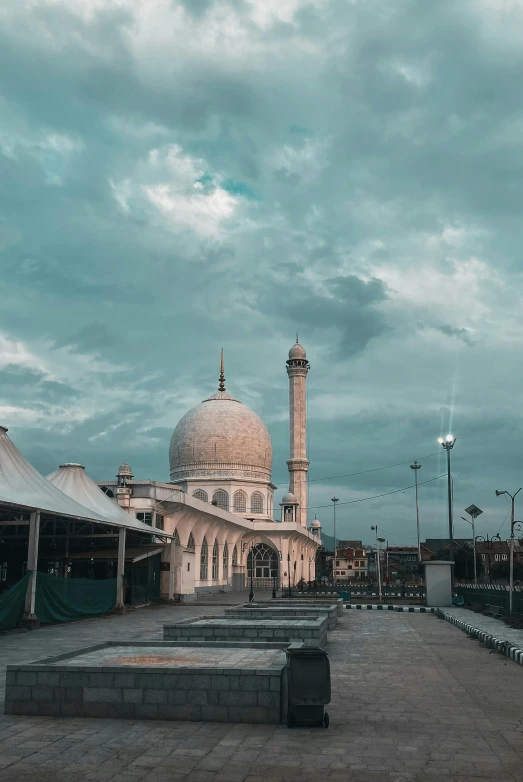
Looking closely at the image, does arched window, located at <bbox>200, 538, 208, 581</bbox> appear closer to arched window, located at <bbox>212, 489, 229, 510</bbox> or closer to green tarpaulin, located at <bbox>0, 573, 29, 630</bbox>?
arched window, located at <bbox>212, 489, 229, 510</bbox>

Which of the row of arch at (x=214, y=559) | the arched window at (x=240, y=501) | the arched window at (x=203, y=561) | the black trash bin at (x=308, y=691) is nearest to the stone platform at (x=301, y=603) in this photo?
the row of arch at (x=214, y=559)

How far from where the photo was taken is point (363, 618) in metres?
28.1

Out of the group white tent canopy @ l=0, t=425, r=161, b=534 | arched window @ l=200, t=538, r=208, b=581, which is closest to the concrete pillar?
white tent canopy @ l=0, t=425, r=161, b=534

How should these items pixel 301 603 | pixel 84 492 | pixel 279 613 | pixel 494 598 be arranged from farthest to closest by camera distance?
pixel 301 603, pixel 84 492, pixel 494 598, pixel 279 613

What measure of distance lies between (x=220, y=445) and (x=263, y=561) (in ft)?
34.4

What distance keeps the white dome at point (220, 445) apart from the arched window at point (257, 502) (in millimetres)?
1615

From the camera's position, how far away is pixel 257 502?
6556 cm

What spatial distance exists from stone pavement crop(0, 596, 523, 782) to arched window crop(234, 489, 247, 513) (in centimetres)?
5116

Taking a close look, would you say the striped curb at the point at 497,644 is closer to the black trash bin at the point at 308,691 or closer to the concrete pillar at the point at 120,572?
the black trash bin at the point at 308,691

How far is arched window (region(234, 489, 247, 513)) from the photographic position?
6400 centimetres

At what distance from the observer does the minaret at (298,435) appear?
74188 mm

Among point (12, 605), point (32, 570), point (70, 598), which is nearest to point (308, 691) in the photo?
point (12, 605)

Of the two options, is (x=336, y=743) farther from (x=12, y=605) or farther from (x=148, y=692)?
(x=12, y=605)

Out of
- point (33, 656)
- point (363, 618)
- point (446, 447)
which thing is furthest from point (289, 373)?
point (33, 656)
